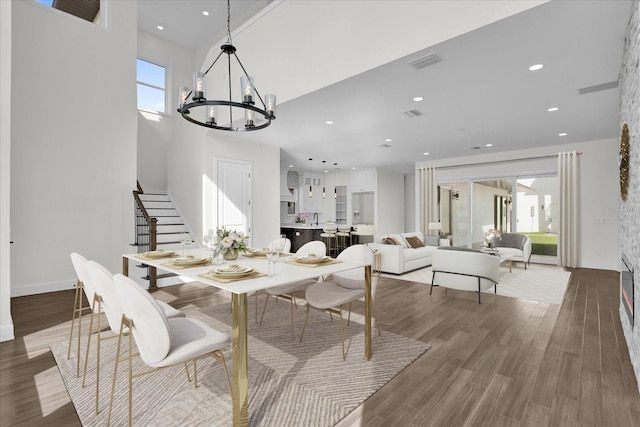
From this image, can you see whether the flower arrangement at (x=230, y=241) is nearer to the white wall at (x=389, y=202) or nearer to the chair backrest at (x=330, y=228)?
the chair backrest at (x=330, y=228)

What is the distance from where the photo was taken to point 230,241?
2.61 metres

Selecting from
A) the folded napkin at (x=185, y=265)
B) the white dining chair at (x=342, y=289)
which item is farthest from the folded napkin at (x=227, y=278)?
the white dining chair at (x=342, y=289)

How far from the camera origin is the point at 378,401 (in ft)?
6.43

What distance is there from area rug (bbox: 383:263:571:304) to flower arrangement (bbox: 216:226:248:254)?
3.67m

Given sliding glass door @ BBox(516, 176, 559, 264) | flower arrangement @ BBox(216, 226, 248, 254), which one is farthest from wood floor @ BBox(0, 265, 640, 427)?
sliding glass door @ BBox(516, 176, 559, 264)

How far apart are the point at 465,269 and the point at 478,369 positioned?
2153mm

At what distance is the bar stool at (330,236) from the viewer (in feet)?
28.2

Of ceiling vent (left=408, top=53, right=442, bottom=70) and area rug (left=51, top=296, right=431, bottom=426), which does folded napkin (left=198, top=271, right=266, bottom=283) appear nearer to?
area rug (left=51, top=296, right=431, bottom=426)

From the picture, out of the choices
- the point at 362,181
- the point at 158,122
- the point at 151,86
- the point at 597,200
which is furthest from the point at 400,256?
the point at 151,86

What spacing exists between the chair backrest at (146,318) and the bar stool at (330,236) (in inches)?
275

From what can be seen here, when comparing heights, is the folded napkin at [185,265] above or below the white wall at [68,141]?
below

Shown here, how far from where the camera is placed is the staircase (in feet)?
16.3

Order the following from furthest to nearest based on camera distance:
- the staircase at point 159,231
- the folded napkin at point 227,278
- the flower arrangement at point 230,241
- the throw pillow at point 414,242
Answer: the throw pillow at point 414,242 < the staircase at point 159,231 < the flower arrangement at point 230,241 < the folded napkin at point 227,278

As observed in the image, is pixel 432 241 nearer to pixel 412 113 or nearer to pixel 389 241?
pixel 389 241
